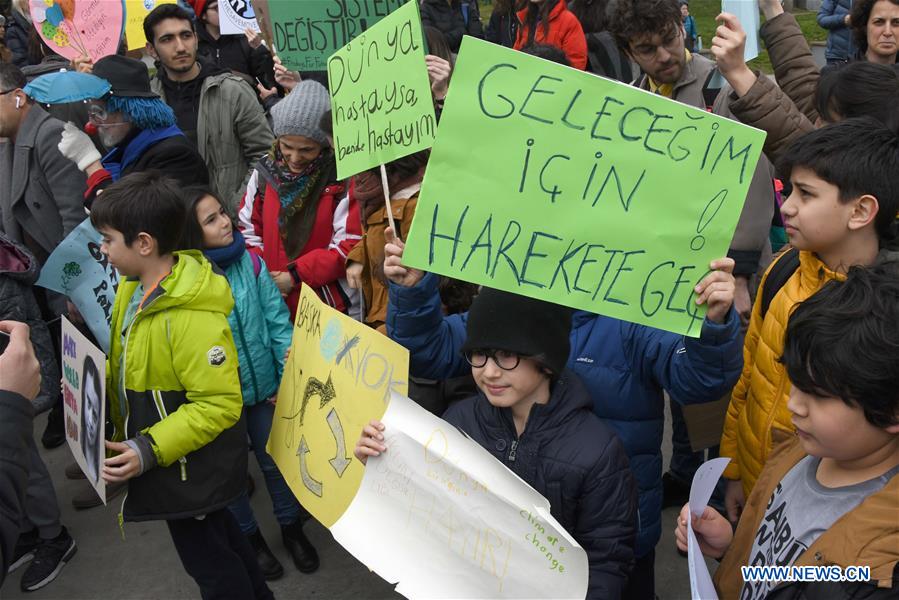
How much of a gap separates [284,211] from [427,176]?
1.85m

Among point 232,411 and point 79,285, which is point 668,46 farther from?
point 79,285

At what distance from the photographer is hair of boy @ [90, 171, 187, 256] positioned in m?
2.78

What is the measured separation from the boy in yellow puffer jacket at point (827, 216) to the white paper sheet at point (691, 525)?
487 millimetres

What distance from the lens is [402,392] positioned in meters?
2.38

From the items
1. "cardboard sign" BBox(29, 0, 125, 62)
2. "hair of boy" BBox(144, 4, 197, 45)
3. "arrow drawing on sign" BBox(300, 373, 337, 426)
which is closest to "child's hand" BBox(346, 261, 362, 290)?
"arrow drawing on sign" BBox(300, 373, 337, 426)

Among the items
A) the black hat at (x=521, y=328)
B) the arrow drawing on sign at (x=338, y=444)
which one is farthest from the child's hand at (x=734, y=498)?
the arrow drawing on sign at (x=338, y=444)

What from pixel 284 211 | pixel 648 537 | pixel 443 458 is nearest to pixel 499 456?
pixel 443 458

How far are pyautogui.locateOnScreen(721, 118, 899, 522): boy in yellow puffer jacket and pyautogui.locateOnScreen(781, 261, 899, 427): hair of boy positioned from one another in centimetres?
42

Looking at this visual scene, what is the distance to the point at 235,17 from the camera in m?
6.05

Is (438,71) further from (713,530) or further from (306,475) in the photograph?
(713,530)

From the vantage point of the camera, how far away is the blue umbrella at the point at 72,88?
12.8 ft

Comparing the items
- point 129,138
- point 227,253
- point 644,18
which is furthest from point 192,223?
point 644,18

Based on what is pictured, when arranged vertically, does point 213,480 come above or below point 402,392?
below

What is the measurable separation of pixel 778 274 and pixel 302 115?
2.04m
